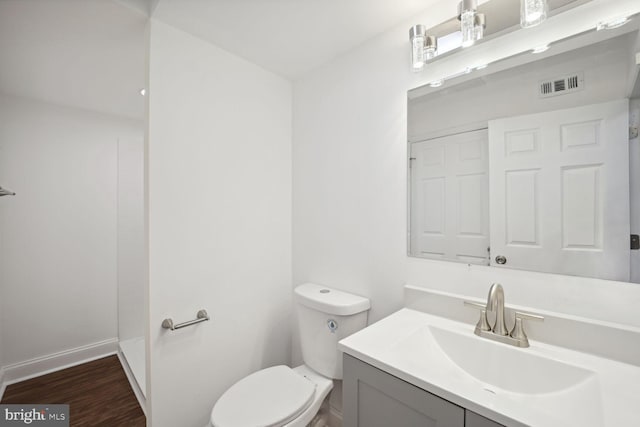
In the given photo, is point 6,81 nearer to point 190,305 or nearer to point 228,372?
point 190,305

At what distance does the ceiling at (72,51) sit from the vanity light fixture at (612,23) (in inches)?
70.2

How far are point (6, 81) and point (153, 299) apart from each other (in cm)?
197

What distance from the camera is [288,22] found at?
1304 mm

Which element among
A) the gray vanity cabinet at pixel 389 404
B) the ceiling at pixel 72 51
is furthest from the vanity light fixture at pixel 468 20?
the ceiling at pixel 72 51

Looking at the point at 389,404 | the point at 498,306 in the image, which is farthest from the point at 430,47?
the point at 389,404

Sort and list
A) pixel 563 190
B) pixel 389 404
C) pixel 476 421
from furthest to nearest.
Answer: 1. pixel 563 190
2. pixel 389 404
3. pixel 476 421

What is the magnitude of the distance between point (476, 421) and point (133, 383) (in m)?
2.32

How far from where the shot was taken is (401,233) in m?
1.30

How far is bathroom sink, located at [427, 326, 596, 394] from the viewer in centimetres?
77

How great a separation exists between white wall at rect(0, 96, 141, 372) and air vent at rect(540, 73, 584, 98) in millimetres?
3101

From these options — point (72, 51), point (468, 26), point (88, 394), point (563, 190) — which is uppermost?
point (72, 51)

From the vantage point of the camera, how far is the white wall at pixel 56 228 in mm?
2033

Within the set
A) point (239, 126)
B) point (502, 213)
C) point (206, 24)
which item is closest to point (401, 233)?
point (502, 213)

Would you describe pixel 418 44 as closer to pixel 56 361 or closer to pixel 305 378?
pixel 305 378
